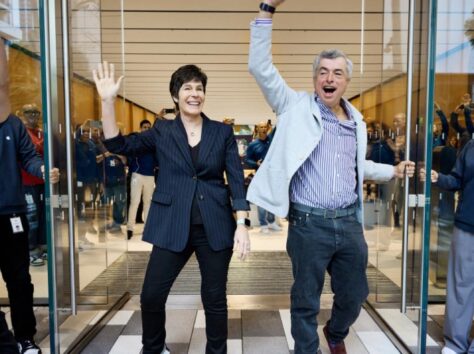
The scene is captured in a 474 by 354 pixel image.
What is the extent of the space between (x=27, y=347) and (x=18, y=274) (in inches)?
16.3

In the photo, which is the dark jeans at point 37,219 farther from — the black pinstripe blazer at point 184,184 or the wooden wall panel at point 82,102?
the black pinstripe blazer at point 184,184

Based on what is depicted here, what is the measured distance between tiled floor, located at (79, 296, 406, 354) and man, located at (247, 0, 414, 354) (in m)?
0.62

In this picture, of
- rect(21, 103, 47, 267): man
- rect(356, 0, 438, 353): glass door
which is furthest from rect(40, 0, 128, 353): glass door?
rect(356, 0, 438, 353): glass door

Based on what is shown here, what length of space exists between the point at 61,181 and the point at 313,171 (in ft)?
4.96

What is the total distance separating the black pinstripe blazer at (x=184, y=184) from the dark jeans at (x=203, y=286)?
7 centimetres

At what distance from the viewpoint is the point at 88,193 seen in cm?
294

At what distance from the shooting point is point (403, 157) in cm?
272

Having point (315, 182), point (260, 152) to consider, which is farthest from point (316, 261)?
point (260, 152)

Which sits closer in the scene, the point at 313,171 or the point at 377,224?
the point at 313,171

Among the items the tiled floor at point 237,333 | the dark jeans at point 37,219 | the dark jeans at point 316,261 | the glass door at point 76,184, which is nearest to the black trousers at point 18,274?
the glass door at point 76,184

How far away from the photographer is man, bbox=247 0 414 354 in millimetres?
1893

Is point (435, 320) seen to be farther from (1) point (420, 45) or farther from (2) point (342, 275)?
(1) point (420, 45)

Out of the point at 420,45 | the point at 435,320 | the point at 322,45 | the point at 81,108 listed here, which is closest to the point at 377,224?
the point at 435,320

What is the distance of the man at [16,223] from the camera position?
2225 millimetres
